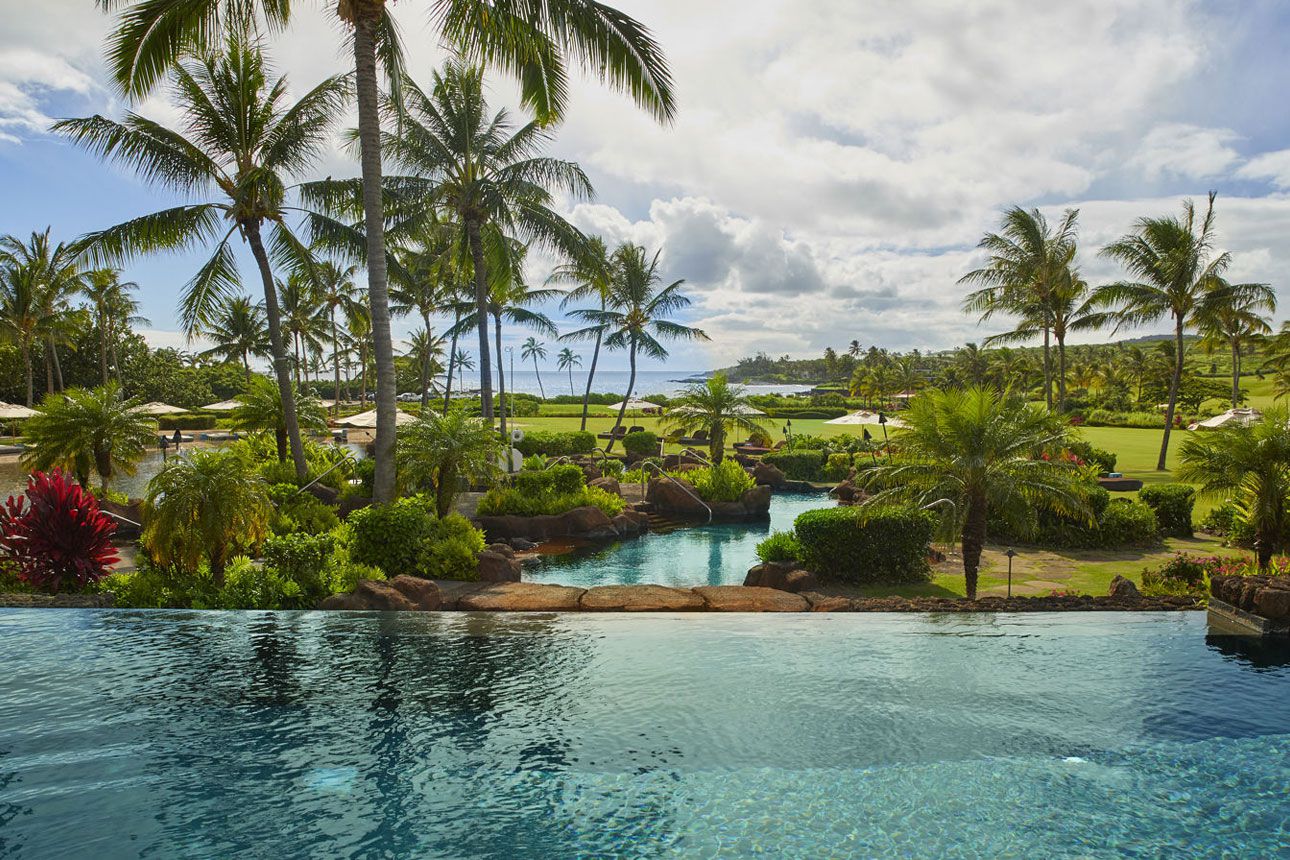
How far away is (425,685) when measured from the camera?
709 centimetres

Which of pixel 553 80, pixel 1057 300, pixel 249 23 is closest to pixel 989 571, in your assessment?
pixel 553 80

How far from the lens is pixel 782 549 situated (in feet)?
42.1

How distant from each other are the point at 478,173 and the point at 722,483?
10.7 metres

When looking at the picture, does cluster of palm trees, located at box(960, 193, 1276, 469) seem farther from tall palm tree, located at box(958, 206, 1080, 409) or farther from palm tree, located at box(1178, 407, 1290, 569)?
palm tree, located at box(1178, 407, 1290, 569)

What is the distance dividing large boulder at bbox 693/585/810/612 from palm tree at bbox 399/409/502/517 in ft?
17.8

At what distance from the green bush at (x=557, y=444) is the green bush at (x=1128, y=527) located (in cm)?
1933

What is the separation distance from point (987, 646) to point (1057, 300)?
2653cm

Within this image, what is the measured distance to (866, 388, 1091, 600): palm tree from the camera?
10453 mm

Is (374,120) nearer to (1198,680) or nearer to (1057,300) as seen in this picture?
(1198,680)

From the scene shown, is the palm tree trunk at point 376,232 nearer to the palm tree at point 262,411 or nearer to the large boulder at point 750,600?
the large boulder at point 750,600

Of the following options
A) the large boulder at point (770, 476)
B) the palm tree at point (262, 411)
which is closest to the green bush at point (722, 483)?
the large boulder at point (770, 476)

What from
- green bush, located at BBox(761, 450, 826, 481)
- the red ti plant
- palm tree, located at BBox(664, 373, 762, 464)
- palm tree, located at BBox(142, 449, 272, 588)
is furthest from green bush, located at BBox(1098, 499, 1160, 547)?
the red ti plant

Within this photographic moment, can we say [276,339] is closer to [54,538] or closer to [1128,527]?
[54,538]

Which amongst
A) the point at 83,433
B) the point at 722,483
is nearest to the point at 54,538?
the point at 83,433
